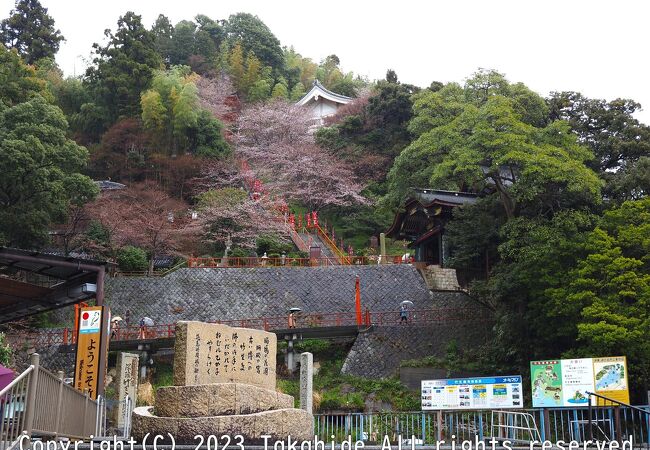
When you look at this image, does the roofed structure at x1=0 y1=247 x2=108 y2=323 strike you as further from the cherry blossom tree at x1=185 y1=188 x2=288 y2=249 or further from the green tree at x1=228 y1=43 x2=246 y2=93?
the green tree at x1=228 y1=43 x2=246 y2=93

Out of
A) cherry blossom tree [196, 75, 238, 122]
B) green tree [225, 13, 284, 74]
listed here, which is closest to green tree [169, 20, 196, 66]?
green tree [225, 13, 284, 74]

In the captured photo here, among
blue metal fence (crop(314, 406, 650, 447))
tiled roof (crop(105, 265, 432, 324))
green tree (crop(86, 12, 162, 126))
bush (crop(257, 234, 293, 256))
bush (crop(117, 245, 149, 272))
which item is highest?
green tree (crop(86, 12, 162, 126))

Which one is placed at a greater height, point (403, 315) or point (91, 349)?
point (403, 315)

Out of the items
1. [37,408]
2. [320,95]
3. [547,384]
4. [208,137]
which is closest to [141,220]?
[208,137]

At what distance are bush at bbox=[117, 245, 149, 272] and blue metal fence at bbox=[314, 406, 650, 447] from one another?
49.1ft

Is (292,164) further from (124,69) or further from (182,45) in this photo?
(182,45)

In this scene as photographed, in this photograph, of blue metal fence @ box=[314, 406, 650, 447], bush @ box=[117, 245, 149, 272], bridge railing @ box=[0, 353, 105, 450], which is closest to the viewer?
bridge railing @ box=[0, 353, 105, 450]

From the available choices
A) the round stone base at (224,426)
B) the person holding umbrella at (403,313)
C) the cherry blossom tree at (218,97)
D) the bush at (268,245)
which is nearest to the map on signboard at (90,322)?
the round stone base at (224,426)

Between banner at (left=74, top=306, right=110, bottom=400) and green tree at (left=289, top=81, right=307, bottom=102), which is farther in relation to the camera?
green tree at (left=289, top=81, right=307, bottom=102)

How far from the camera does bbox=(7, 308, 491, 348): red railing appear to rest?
26.7 meters

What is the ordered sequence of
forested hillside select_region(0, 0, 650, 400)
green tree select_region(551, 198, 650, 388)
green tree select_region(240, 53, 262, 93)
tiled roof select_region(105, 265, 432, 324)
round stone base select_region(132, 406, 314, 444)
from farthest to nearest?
green tree select_region(240, 53, 262, 93) → tiled roof select_region(105, 265, 432, 324) → forested hillside select_region(0, 0, 650, 400) → green tree select_region(551, 198, 650, 388) → round stone base select_region(132, 406, 314, 444)

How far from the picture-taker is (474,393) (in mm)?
14922

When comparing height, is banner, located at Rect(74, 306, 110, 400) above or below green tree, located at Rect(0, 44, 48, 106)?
below

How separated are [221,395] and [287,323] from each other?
1926 centimetres
